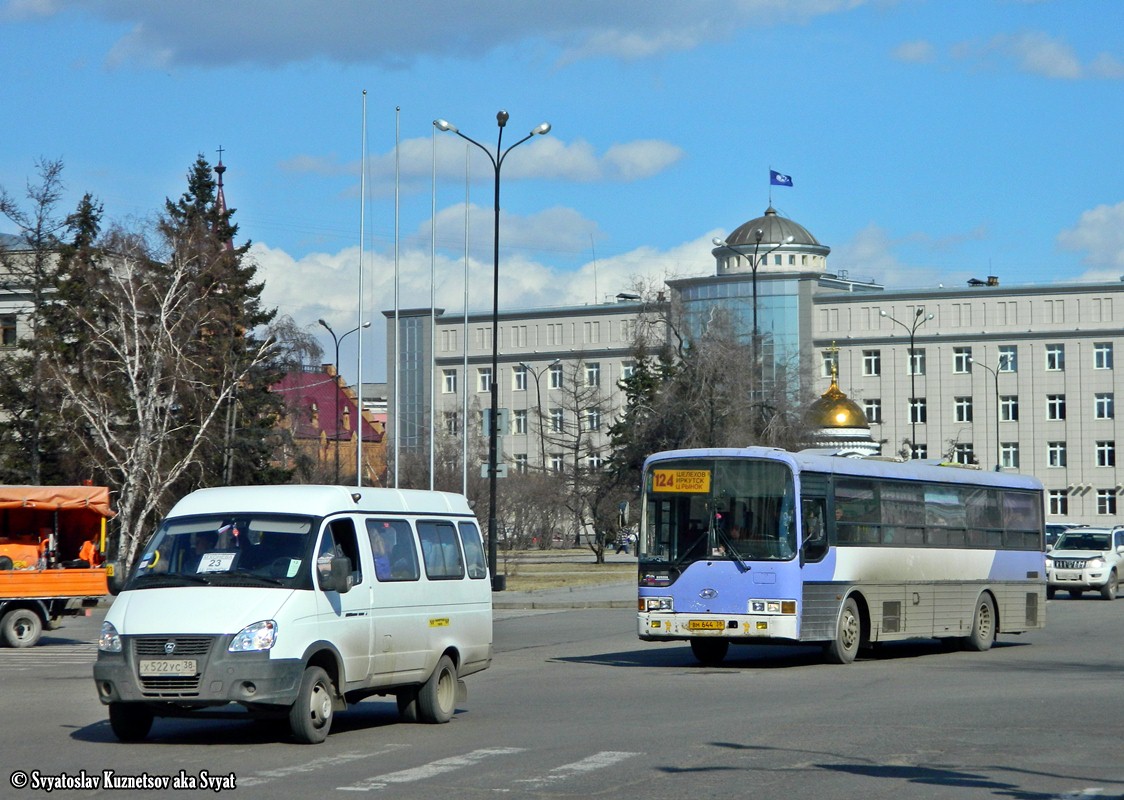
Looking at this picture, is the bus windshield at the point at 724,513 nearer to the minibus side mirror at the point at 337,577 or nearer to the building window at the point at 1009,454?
the minibus side mirror at the point at 337,577

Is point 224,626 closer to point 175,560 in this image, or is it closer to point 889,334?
point 175,560

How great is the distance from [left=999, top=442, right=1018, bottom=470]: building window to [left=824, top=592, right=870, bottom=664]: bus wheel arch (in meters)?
90.1

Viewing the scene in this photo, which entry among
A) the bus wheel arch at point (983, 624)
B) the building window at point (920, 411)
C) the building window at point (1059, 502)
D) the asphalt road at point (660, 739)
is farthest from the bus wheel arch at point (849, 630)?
the building window at point (920, 411)

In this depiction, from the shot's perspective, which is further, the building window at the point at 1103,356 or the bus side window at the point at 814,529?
the building window at the point at 1103,356

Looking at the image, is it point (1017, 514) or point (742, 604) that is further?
point (1017, 514)

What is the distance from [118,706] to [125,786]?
189 centimetres

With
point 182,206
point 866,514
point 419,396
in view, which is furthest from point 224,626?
point 419,396

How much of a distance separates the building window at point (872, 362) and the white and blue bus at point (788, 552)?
91.3 meters

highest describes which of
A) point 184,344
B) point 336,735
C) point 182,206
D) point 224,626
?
point 182,206

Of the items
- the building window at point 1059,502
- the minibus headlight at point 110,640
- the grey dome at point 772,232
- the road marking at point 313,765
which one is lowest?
the road marking at point 313,765

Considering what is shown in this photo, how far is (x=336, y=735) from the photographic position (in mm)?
12586

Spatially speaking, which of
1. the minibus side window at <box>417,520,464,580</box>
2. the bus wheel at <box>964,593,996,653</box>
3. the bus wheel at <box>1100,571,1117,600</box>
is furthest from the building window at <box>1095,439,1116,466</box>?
the minibus side window at <box>417,520,464,580</box>

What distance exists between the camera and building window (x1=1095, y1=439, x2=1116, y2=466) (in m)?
105

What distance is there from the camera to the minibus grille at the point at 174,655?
1129 cm
